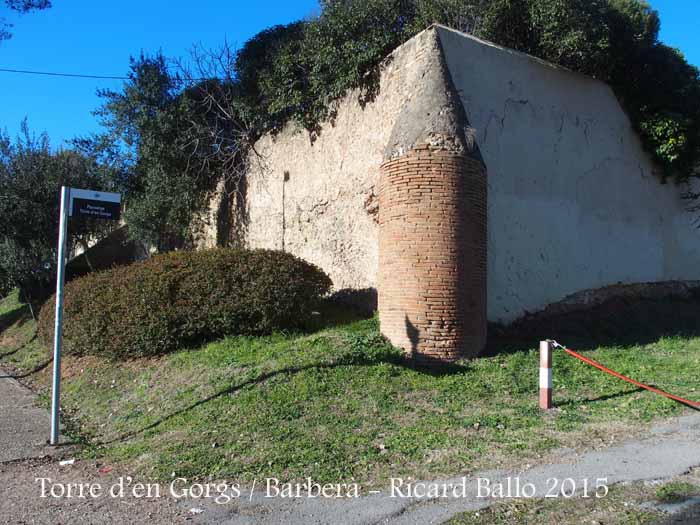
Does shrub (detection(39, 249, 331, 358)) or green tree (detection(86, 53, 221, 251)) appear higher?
green tree (detection(86, 53, 221, 251))

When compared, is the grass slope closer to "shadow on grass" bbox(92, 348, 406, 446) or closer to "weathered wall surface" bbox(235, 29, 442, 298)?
"shadow on grass" bbox(92, 348, 406, 446)

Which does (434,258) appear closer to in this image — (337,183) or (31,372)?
(337,183)

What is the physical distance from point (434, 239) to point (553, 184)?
13.3 ft

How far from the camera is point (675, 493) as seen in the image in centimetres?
416

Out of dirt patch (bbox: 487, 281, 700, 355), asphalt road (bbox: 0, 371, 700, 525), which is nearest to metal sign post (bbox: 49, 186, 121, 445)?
asphalt road (bbox: 0, 371, 700, 525)

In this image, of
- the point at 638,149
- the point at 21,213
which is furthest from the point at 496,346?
the point at 21,213

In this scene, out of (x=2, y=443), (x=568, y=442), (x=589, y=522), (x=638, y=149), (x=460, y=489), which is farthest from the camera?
(x=638, y=149)

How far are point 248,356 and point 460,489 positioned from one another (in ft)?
13.1

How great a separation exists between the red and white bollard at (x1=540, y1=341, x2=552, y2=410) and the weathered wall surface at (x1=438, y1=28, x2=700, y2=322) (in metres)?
2.92

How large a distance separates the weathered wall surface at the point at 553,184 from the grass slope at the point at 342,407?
1705 mm

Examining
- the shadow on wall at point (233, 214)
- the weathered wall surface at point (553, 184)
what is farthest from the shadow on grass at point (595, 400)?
the shadow on wall at point (233, 214)

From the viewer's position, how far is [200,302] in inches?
334

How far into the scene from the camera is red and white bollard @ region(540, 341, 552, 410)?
6.18 meters

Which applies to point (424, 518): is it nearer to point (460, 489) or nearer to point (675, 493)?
point (460, 489)
